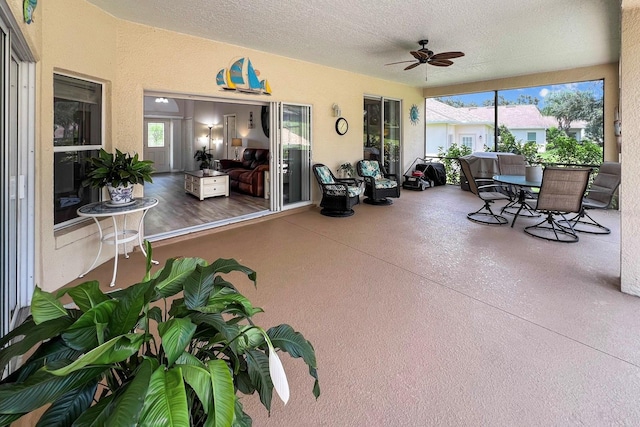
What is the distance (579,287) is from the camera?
2988 millimetres

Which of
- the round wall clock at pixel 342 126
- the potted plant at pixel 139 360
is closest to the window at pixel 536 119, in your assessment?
the round wall clock at pixel 342 126

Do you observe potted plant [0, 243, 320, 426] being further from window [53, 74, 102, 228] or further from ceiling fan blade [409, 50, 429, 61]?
ceiling fan blade [409, 50, 429, 61]

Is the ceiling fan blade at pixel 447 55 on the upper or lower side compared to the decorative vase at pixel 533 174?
upper

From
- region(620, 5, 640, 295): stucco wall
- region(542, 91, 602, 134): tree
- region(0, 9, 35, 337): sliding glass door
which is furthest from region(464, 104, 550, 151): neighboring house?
region(0, 9, 35, 337): sliding glass door

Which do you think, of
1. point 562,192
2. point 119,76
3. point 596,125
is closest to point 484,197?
point 562,192

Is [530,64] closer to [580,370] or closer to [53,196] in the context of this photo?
[580,370]

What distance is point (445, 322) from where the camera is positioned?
2.43m

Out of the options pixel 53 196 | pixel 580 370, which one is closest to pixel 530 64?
pixel 580 370

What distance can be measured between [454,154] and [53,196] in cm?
899

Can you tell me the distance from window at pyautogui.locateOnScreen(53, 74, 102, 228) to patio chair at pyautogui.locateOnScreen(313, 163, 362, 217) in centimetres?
342

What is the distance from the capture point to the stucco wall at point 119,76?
9.33 ft

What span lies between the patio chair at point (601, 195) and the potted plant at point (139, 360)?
5055mm

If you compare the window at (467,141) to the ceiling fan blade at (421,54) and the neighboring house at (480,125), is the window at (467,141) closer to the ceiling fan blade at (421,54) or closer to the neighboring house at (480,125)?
the neighboring house at (480,125)

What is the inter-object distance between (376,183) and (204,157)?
6.82m
